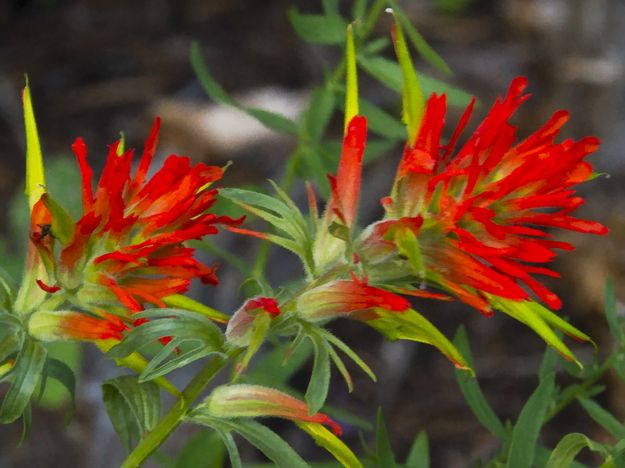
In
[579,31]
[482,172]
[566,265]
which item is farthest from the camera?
[579,31]

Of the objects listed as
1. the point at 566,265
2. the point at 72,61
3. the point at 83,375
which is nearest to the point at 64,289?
the point at 83,375

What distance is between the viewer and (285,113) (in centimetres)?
336

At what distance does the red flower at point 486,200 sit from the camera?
38.6 inches

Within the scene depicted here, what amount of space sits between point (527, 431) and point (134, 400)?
0.44 m

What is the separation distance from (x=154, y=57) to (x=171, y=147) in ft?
1.70

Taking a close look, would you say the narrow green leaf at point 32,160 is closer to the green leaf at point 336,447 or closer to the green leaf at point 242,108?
the green leaf at point 336,447

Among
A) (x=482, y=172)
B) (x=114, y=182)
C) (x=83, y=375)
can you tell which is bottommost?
(x=83, y=375)

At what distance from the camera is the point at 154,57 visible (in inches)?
145

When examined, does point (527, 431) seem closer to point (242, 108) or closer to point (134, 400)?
point (134, 400)

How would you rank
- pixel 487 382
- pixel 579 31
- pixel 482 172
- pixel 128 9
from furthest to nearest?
pixel 128 9 < pixel 579 31 < pixel 487 382 < pixel 482 172

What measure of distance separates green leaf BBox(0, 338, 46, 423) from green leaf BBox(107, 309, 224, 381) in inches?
3.9

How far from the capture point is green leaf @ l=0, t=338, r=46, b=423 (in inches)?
40.7

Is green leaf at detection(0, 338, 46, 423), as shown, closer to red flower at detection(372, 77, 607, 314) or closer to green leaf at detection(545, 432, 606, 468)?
red flower at detection(372, 77, 607, 314)

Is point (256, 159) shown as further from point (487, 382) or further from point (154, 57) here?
point (487, 382)
